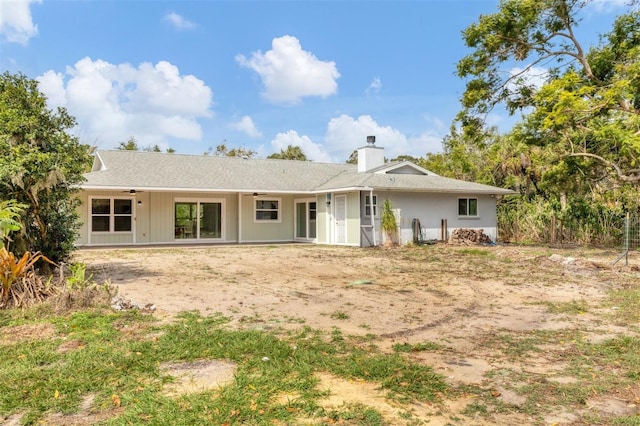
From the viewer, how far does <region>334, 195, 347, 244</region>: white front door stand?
64.6 feet

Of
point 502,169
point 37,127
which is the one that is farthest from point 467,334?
point 502,169

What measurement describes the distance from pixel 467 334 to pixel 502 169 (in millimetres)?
22294

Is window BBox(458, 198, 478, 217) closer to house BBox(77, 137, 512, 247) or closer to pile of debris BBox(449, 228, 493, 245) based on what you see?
house BBox(77, 137, 512, 247)

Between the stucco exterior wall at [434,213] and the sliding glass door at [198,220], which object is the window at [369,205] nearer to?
the stucco exterior wall at [434,213]

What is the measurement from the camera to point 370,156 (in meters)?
22.7

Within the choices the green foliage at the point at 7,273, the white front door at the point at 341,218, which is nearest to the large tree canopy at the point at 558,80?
the white front door at the point at 341,218

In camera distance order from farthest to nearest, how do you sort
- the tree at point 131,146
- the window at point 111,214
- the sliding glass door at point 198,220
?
the tree at point 131,146
the sliding glass door at point 198,220
the window at point 111,214

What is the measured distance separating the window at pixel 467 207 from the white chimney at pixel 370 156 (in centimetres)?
445

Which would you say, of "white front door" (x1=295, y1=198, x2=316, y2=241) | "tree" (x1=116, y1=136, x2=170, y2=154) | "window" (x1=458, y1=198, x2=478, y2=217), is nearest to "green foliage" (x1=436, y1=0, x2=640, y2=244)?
"window" (x1=458, y1=198, x2=478, y2=217)

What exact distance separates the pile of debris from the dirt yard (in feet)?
19.3

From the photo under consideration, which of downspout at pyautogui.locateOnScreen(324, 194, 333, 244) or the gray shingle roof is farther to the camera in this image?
downspout at pyautogui.locateOnScreen(324, 194, 333, 244)

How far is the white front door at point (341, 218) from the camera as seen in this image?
19.7m

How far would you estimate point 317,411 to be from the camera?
3.22 metres

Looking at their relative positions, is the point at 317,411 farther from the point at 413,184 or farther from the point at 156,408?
the point at 413,184
